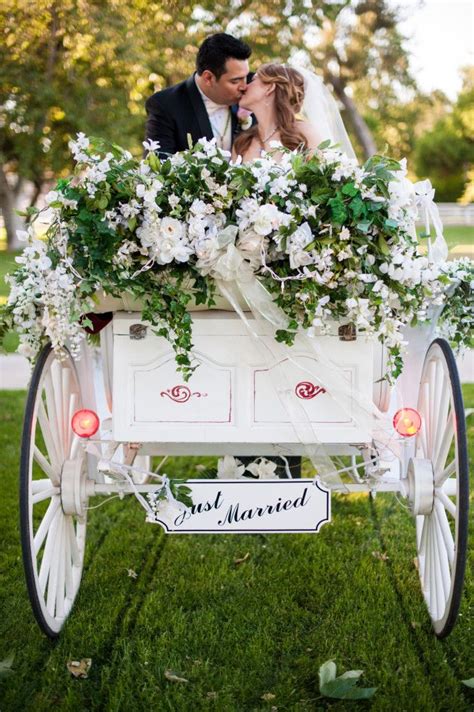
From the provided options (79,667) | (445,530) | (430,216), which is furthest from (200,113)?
(79,667)

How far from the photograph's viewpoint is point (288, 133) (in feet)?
12.1

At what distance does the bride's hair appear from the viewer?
146 inches

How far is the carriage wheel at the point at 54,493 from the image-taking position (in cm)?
270

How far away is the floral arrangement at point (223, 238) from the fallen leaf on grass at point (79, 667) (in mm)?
1030

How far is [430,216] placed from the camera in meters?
3.03

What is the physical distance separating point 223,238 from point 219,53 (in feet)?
5.69

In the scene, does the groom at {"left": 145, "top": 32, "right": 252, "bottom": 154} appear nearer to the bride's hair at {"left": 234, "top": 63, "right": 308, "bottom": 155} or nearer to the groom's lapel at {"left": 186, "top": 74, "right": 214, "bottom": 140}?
the groom's lapel at {"left": 186, "top": 74, "right": 214, "bottom": 140}

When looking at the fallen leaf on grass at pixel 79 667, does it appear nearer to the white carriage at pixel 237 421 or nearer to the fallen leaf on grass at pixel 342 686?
the white carriage at pixel 237 421

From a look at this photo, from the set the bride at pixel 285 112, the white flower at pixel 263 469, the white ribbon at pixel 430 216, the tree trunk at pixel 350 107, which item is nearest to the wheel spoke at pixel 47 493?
the white flower at pixel 263 469

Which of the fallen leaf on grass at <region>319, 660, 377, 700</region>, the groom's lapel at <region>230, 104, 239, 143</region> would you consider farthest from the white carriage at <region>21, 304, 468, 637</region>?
the groom's lapel at <region>230, 104, 239, 143</region>

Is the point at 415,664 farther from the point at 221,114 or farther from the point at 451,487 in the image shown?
the point at 221,114

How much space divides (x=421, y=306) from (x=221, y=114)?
180cm

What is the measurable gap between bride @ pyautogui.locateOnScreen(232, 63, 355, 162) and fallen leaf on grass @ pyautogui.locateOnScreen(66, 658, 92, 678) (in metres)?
2.13

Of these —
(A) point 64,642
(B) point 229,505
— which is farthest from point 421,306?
(A) point 64,642
